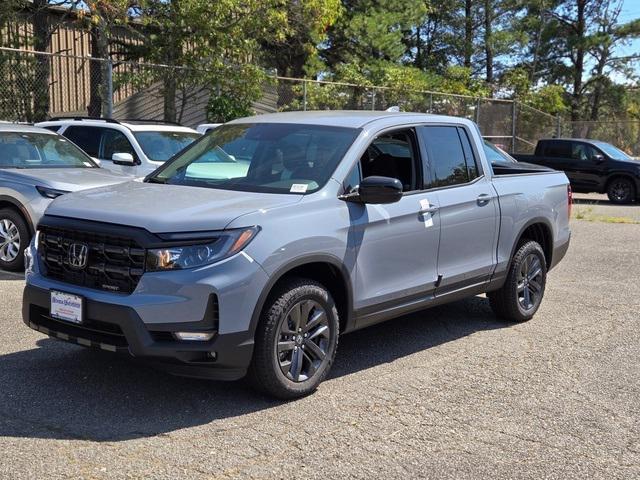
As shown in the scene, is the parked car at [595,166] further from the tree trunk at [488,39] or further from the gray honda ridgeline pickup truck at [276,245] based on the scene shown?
the tree trunk at [488,39]

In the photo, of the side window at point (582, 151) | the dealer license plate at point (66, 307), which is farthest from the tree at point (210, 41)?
the dealer license plate at point (66, 307)

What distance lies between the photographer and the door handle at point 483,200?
6.18 metres

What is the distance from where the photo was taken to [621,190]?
19.7m

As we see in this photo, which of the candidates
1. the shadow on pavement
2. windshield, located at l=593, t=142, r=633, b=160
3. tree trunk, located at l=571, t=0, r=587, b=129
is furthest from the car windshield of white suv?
tree trunk, located at l=571, t=0, r=587, b=129

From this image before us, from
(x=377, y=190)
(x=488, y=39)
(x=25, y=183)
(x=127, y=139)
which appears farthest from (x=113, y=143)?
(x=488, y=39)

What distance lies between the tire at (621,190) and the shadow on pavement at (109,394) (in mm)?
15232

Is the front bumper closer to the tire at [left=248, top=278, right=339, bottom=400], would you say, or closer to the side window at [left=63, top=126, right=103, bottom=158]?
the tire at [left=248, top=278, right=339, bottom=400]

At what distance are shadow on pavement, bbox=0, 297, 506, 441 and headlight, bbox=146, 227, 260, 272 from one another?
2.99ft

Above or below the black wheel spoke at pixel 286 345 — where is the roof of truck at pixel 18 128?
above

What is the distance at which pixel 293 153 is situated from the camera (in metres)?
5.39

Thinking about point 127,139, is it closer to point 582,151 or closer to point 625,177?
point 582,151

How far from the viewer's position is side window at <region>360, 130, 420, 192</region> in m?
5.55

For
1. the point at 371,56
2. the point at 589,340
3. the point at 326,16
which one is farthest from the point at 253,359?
the point at 371,56

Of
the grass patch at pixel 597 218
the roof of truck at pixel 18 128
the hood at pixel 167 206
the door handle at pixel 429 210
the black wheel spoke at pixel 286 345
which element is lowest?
the grass patch at pixel 597 218
